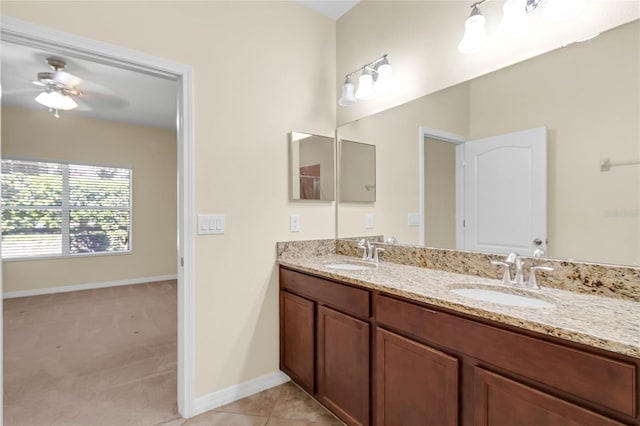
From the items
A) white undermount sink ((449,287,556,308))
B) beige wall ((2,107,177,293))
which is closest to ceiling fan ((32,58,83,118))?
beige wall ((2,107,177,293))

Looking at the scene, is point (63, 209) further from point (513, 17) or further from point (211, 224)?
point (513, 17)

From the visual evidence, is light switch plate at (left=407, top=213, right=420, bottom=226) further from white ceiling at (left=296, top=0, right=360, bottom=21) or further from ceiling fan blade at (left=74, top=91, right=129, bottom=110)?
ceiling fan blade at (left=74, top=91, right=129, bottom=110)

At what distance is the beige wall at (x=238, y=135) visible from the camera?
183cm

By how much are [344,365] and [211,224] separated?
1.11 metres

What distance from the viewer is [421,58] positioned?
1.95 m

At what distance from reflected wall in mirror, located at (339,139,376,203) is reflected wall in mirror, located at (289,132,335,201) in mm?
91

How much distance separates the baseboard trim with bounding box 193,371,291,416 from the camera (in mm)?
1893

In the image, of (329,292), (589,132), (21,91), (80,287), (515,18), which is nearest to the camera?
(589,132)

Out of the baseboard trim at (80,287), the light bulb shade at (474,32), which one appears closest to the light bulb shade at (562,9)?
the light bulb shade at (474,32)

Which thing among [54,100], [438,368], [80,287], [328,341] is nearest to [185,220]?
[328,341]

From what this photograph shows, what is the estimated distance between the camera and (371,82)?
7.13 ft

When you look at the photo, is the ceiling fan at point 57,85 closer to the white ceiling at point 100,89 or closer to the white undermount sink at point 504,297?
the white ceiling at point 100,89

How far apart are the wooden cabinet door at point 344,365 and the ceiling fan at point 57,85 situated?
11.2ft

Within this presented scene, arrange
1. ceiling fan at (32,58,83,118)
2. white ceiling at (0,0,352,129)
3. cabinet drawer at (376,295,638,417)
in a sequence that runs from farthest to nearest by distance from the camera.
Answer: ceiling fan at (32,58,83,118)
white ceiling at (0,0,352,129)
cabinet drawer at (376,295,638,417)
